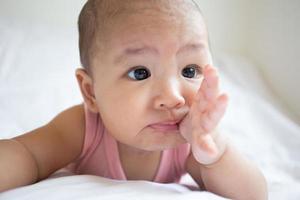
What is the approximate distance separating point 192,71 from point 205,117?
102 millimetres

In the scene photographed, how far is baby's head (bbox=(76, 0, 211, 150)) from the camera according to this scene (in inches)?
27.8

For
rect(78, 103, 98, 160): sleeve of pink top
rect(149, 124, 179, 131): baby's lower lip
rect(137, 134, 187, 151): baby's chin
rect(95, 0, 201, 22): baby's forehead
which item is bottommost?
rect(78, 103, 98, 160): sleeve of pink top

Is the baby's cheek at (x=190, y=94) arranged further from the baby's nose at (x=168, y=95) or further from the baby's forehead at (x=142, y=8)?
the baby's forehead at (x=142, y=8)

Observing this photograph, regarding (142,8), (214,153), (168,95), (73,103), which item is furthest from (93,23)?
(73,103)

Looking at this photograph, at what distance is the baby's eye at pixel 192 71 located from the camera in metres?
0.74

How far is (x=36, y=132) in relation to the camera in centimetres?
82

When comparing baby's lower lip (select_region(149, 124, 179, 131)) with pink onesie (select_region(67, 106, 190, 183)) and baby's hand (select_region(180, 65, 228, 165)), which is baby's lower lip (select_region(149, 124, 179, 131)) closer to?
baby's hand (select_region(180, 65, 228, 165))

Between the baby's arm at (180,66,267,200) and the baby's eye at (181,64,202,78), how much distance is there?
0.06 m

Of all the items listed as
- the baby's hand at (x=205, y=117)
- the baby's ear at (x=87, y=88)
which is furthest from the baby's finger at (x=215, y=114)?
the baby's ear at (x=87, y=88)

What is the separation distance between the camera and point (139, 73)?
730 mm

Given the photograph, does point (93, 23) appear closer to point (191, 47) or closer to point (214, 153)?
point (191, 47)

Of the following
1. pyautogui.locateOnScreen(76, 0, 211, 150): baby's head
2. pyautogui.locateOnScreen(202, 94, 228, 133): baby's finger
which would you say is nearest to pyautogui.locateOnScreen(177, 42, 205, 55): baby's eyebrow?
pyautogui.locateOnScreen(76, 0, 211, 150): baby's head

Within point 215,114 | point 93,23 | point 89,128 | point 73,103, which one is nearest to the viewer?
point 215,114

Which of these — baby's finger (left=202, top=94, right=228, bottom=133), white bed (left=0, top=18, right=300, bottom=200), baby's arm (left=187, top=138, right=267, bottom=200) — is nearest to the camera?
baby's finger (left=202, top=94, right=228, bottom=133)
